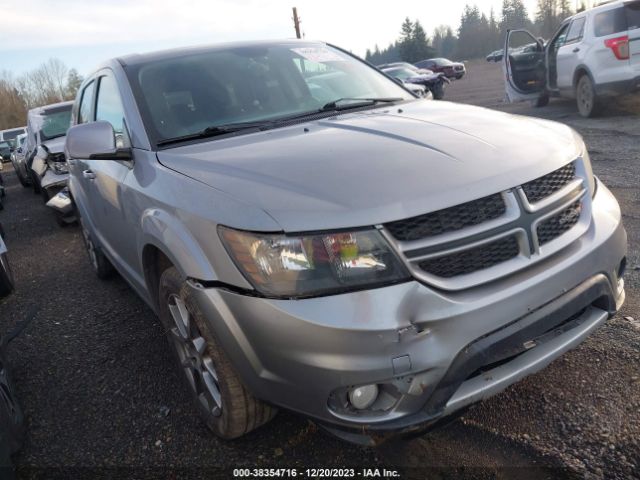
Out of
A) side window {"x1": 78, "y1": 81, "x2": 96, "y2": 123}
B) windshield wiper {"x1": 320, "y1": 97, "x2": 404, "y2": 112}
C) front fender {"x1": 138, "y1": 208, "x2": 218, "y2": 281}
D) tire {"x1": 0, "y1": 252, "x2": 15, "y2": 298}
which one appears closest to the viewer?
front fender {"x1": 138, "y1": 208, "x2": 218, "y2": 281}

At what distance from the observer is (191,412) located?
2.68 meters

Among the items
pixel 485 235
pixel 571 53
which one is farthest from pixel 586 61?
pixel 485 235

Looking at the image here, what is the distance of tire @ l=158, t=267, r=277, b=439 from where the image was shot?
211cm

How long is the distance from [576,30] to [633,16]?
1.47 m

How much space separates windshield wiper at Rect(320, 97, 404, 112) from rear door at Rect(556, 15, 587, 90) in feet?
25.4

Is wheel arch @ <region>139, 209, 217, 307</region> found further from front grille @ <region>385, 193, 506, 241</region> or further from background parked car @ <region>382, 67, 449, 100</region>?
background parked car @ <region>382, 67, 449, 100</region>

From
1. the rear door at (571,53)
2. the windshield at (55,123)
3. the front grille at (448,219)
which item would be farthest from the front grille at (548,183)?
the windshield at (55,123)

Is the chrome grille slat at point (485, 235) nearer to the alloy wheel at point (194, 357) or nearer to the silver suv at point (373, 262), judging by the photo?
the silver suv at point (373, 262)

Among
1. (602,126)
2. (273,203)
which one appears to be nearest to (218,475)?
(273,203)

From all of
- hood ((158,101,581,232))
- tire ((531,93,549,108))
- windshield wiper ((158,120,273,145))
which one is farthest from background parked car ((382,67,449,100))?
hood ((158,101,581,232))

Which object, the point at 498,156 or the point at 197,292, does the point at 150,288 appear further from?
the point at 498,156

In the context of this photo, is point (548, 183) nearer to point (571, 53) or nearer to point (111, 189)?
point (111, 189)

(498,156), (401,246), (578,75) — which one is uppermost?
(498,156)

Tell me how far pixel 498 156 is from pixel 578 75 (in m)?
9.07
